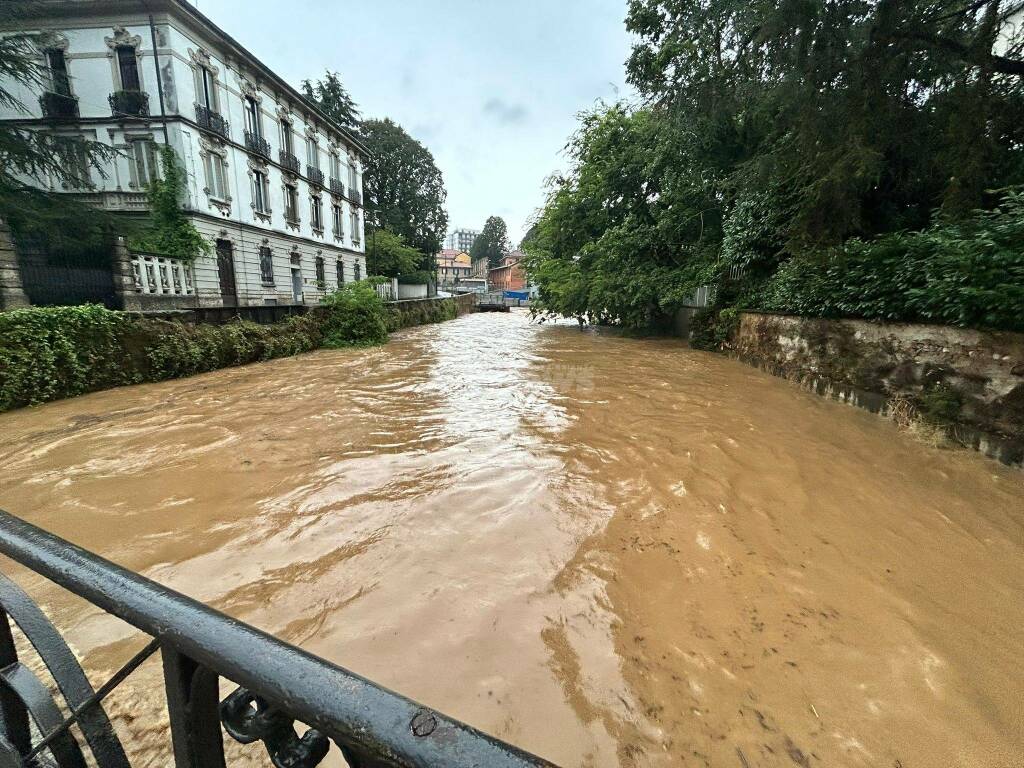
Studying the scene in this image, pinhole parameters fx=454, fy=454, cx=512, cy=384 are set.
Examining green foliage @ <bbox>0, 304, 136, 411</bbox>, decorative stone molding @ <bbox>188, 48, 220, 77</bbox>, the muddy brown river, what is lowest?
the muddy brown river

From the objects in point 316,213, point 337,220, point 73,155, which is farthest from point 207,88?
point 337,220

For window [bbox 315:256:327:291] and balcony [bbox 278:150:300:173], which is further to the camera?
window [bbox 315:256:327:291]

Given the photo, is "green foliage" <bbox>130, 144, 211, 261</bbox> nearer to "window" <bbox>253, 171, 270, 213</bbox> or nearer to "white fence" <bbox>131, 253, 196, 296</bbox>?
"window" <bbox>253, 171, 270, 213</bbox>

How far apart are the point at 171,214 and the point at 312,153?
10.5 metres

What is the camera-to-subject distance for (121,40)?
1580 centimetres

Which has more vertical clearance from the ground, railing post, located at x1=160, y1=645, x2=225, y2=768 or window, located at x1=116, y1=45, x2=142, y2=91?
window, located at x1=116, y1=45, x2=142, y2=91

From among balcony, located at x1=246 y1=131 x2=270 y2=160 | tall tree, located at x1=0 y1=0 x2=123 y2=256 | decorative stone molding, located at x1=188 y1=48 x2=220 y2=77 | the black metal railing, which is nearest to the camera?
the black metal railing

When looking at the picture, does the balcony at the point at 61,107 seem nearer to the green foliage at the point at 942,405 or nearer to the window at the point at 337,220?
the window at the point at 337,220

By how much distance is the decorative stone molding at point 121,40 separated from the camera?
1572 centimetres

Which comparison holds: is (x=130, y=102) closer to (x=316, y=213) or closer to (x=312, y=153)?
(x=312, y=153)

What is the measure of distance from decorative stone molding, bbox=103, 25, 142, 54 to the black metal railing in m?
22.6

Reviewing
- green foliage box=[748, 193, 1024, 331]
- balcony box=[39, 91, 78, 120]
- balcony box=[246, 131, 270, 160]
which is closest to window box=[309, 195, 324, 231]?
balcony box=[246, 131, 270, 160]

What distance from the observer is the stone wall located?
14.3 feet

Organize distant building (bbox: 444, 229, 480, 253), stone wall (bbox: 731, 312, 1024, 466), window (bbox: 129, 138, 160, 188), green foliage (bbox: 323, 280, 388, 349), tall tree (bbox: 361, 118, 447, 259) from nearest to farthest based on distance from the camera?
stone wall (bbox: 731, 312, 1024, 466) < green foliage (bbox: 323, 280, 388, 349) < window (bbox: 129, 138, 160, 188) < tall tree (bbox: 361, 118, 447, 259) < distant building (bbox: 444, 229, 480, 253)
